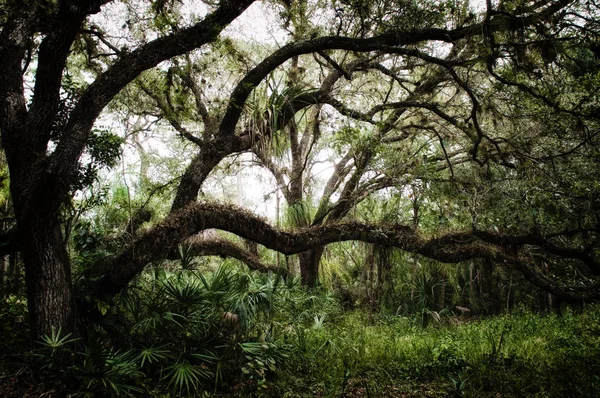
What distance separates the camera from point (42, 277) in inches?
169

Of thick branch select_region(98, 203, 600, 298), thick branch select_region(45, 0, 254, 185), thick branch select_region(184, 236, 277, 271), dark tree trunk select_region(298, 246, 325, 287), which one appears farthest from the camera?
dark tree trunk select_region(298, 246, 325, 287)

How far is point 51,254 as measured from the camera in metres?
4.36

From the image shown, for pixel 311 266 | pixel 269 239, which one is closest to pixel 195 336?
pixel 269 239

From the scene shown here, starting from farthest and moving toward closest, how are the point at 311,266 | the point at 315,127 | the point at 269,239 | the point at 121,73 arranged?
the point at 311,266 < the point at 315,127 < the point at 269,239 < the point at 121,73

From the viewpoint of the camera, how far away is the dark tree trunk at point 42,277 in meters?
4.27

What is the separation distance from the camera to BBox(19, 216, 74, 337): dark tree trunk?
4.27 m

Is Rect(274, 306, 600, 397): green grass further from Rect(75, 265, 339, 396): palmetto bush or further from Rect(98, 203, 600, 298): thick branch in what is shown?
Rect(98, 203, 600, 298): thick branch

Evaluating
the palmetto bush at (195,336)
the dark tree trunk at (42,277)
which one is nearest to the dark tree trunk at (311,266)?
the palmetto bush at (195,336)

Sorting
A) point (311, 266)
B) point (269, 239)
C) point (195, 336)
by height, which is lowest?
point (195, 336)

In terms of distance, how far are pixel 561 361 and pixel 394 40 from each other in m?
4.84

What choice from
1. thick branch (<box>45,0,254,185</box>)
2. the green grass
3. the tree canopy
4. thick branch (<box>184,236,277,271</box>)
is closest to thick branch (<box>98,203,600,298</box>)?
the tree canopy

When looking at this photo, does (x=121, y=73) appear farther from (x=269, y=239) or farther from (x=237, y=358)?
(x=237, y=358)

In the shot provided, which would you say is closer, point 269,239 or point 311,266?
point 269,239

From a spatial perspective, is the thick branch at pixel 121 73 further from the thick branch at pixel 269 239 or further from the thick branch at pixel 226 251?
the thick branch at pixel 226 251
